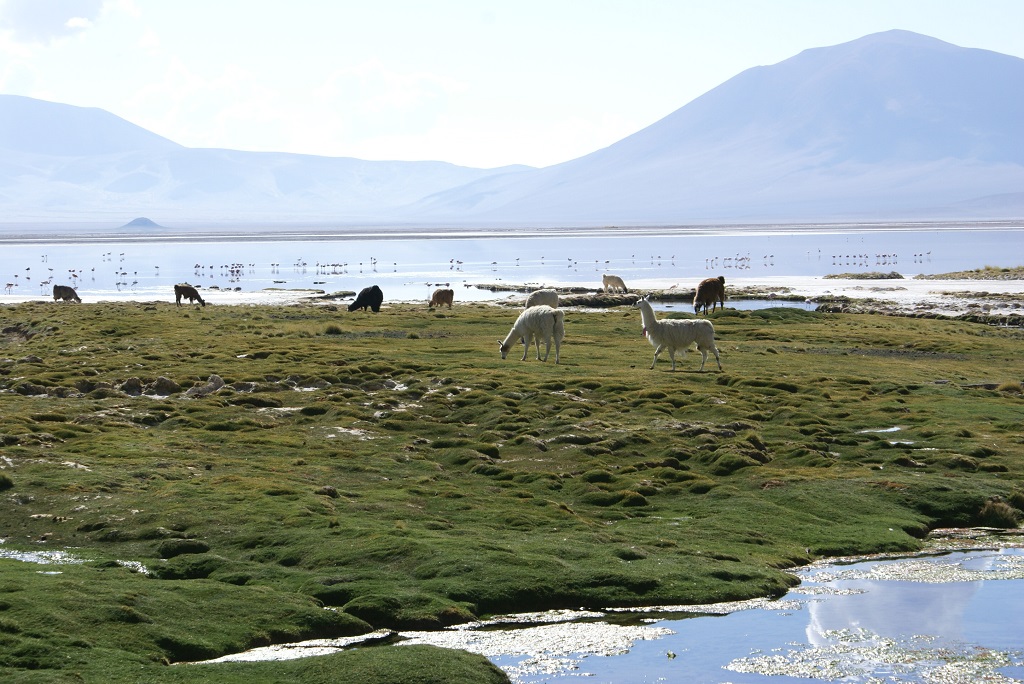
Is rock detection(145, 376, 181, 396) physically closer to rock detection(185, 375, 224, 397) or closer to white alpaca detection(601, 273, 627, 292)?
rock detection(185, 375, 224, 397)

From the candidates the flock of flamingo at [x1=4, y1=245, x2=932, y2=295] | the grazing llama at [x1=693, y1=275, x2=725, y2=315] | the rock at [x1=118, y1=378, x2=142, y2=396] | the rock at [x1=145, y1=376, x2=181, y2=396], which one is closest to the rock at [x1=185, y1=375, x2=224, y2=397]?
the rock at [x1=145, y1=376, x2=181, y2=396]

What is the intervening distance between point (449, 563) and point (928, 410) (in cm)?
1926

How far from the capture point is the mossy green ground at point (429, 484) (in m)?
16.4

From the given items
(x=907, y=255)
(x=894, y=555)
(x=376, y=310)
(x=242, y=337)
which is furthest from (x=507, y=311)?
(x=907, y=255)

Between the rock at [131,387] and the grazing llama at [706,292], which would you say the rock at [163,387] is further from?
the grazing llama at [706,292]

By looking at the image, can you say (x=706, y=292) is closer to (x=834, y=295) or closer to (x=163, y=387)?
(x=834, y=295)

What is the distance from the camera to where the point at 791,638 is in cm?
1625

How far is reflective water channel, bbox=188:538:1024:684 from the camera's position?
14906 millimetres

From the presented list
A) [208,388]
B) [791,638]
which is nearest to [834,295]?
[208,388]

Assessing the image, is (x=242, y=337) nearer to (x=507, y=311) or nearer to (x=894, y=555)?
(x=507, y=311)

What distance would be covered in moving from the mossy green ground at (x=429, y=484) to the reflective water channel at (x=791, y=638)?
0.58 m

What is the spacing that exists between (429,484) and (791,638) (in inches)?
400

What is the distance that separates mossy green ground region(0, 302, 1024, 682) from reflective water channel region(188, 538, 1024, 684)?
0.58m

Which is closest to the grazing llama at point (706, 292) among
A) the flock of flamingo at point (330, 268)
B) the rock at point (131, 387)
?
the rock at point (131, 387)
